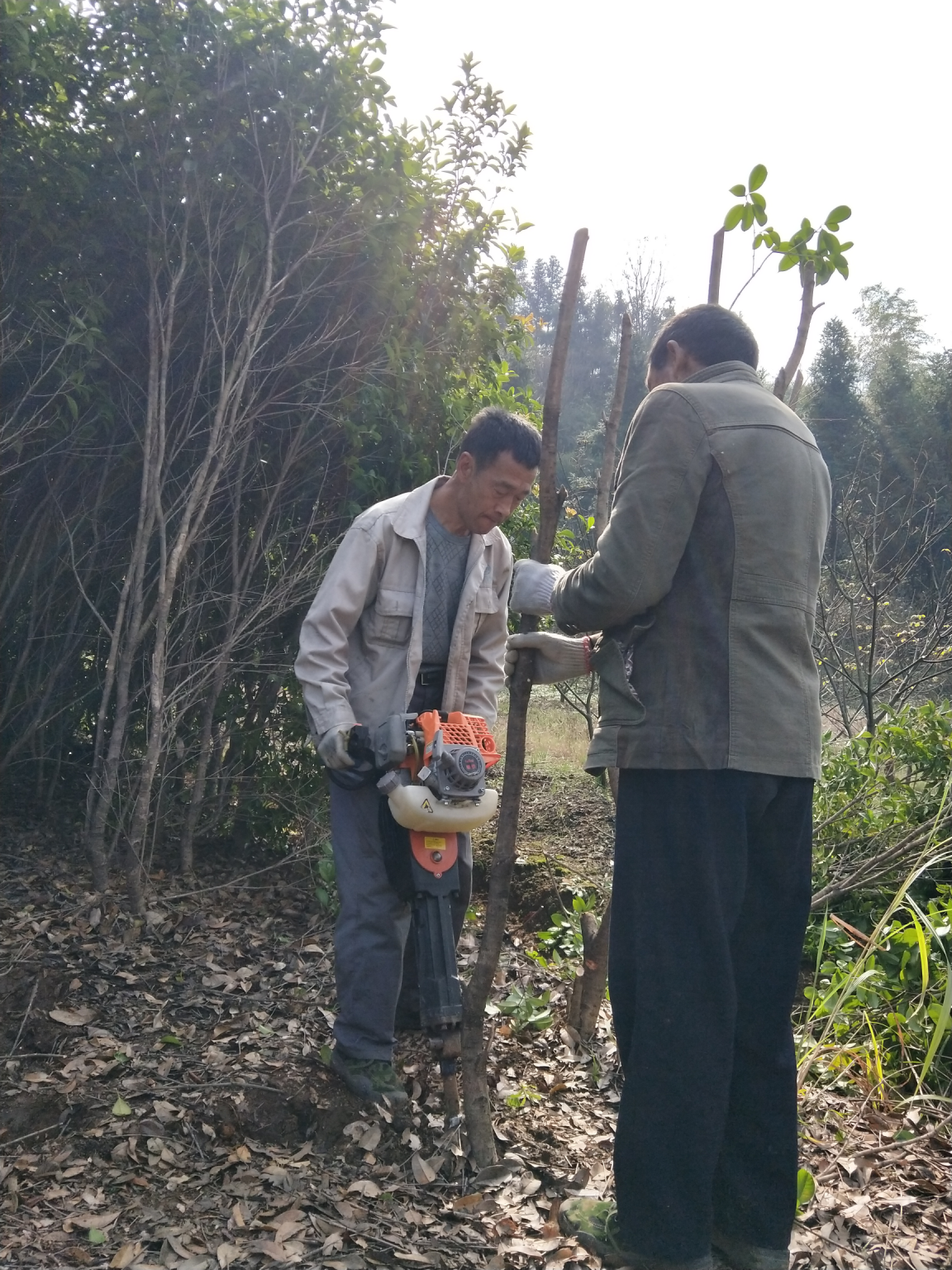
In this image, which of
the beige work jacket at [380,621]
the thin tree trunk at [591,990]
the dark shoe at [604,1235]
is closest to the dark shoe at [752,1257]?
the dark shoe at [604,1235]

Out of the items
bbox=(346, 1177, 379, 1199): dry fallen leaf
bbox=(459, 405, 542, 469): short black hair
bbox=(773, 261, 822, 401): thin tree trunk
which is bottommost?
bbox=(346, 1177, 379, 1199): dry fallen leaf

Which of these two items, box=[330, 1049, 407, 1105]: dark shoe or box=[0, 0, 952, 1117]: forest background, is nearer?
box=[330, 1049, 407, 1105]: dark shoe

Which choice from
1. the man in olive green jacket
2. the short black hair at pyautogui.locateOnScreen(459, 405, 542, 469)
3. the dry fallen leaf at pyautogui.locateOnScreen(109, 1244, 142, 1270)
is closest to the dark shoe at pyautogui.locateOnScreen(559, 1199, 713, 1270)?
the man in olive green jacket

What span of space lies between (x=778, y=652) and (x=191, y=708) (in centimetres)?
331

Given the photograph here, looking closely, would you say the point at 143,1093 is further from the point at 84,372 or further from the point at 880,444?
the point at 880,444

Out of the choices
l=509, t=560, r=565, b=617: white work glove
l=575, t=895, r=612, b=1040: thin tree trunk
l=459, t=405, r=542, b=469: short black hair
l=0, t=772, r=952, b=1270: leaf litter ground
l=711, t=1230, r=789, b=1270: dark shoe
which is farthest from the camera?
l=575, t=895, r=612, b=1040: thin tree trunk

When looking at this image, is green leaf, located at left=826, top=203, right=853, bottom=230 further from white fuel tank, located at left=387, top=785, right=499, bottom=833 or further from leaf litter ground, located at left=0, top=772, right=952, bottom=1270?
leaf litter ground, located at left=0, top=772, right=952, bottom=1270

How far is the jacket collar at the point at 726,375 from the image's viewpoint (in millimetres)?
2420

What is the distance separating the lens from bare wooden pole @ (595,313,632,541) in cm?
323

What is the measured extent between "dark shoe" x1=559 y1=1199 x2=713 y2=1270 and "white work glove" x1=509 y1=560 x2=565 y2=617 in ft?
4.77

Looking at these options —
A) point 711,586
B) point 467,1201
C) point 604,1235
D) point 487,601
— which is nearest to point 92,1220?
point 467,1201

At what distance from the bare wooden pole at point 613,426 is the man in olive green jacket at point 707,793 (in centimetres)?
85

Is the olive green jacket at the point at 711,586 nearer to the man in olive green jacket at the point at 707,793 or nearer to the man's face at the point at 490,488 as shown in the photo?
the man in olive green jacket at the point at 707,793

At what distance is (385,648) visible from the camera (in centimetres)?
319
